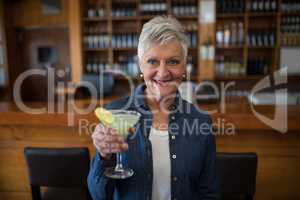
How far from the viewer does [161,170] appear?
3.89 feet

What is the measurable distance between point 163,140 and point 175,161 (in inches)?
→ 3.8

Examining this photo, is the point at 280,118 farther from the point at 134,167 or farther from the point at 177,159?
the point at 134,167

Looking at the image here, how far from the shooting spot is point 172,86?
3.74ft

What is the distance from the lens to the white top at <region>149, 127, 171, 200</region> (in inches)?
46.7

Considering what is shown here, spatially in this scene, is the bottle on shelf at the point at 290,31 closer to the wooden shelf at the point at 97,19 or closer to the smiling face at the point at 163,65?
the wooden shelf at the point at 97,19

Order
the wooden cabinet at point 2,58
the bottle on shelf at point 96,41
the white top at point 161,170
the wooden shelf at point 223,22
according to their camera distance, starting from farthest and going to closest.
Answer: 1. the wooden cabinet at point 2,58
2. the bottle on shelf at point 96,41
3. the wooden shelf at point 223,22
4. the white top at point 161,170

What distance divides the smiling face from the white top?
9.0 inches

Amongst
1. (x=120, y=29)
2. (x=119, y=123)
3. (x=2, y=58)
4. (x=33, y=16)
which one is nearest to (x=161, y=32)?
(x=119, y=123)

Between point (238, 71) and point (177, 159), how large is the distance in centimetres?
425

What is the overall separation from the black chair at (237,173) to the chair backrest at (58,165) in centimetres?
76

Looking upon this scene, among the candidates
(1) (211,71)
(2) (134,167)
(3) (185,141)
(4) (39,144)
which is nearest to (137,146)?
(2) (134,167)

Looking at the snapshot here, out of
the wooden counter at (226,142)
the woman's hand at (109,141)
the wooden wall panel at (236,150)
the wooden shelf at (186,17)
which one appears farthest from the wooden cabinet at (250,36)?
the woman's hand at (109,141)

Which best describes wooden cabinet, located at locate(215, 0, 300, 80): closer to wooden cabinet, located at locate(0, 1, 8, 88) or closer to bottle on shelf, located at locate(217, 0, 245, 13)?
bottle on shelf, located at locate(217, 0, 245, 13)

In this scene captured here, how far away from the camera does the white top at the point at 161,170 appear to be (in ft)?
3.89
